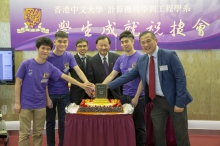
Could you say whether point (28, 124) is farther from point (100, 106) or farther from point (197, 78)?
point (197, 78)

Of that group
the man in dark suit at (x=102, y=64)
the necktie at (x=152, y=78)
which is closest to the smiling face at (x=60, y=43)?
the man in dark suit at (x=102, y=64)

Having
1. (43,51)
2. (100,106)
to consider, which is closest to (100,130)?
(100,106)

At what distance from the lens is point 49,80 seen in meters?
2.93

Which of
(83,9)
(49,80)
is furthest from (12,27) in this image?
(49,80)

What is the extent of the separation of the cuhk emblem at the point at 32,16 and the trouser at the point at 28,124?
189cm

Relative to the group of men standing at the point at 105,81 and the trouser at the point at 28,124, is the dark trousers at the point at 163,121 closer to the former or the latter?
the group of men standing at the point at 105,81

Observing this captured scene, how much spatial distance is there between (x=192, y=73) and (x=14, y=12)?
3.19m

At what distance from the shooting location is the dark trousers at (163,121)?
247 centimetres

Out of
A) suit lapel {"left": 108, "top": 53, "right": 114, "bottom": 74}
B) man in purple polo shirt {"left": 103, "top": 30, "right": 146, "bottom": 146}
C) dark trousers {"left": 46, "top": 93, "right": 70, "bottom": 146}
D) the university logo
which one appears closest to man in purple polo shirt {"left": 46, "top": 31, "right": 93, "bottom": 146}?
dark trousers {"left": 46, "top": 93, "right": 70, "bottom": 146}

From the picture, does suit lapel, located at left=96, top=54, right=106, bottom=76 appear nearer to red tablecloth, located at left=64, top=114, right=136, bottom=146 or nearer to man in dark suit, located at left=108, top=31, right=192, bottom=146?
man in dark suit, located at left=108, top=31, right=192, bottom=146

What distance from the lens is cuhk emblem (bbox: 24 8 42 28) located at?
4051 mm

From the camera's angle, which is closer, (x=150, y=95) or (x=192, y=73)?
(x=150, y=95)

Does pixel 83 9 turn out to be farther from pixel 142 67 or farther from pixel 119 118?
pixel 119 118

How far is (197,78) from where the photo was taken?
4266 millimetres
